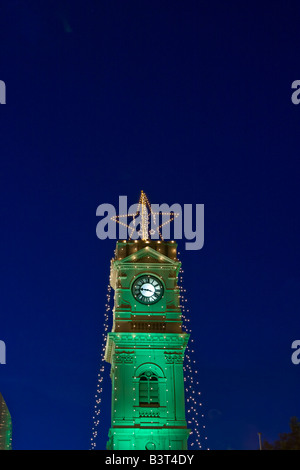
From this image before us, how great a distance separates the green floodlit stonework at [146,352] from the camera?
56031mm

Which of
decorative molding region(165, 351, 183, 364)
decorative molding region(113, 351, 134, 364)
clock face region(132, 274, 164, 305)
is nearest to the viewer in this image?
decorative molding region(113, 351, 134, 364)

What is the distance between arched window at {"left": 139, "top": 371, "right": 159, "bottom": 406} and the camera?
5772 centimetres

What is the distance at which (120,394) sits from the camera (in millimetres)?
57344

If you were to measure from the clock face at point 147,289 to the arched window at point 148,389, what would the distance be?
700 centimetres

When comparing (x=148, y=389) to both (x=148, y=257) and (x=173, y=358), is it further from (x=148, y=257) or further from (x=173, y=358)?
(x=148, y=257)

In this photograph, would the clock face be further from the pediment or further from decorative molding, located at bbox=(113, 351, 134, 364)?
decorative molding, located at bbox=(113, 351, 134, 364)

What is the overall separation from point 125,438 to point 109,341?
29.6 ft

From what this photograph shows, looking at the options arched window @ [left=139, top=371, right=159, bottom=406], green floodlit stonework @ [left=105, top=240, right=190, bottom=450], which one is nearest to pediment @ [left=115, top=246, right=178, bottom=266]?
green floodlit stonework @ [left=105, top=240, right=190, bottom=450]

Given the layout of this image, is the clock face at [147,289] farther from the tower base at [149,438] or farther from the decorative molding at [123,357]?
the tower base at [149,438]

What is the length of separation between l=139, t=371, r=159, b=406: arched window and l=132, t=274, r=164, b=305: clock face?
6999mm

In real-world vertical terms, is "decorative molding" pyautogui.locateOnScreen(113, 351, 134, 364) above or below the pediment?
below

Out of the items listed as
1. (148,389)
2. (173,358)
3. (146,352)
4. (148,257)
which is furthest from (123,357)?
(148,257)

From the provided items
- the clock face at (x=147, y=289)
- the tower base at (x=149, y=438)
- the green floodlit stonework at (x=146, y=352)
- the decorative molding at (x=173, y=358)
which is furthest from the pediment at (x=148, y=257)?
the tower base at (x=149, y=438)

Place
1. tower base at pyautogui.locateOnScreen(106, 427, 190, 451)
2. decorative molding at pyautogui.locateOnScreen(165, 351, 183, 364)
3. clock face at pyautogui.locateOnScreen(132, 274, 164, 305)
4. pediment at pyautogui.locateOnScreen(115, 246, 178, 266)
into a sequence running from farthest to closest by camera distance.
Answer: pediment at pyautogui.locateOnScreen(115, 246, 178, 266) < clock face at pyautogui.locateOnScreen(132, 274, 164, 305) < decorative molding at pyautogui.locateOnScreen(165, 351, 183, 364) < tower base at pyautogui.locateOnScreen(106, 427, 190, 451)
